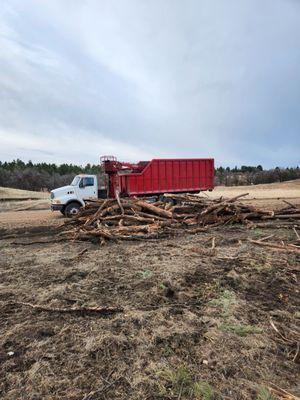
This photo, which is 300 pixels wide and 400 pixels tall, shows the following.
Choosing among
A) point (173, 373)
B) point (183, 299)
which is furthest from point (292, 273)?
point (173, 373)

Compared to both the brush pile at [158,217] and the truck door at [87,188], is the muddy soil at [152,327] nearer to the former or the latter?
the brush pile at [158,217]

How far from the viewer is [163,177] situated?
19.9m

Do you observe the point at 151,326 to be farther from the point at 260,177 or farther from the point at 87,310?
the point at 260,177

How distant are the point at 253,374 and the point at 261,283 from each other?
2675 millimetres

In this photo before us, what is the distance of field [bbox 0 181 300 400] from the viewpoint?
3033mm

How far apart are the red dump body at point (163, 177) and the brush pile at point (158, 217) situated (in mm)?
6044

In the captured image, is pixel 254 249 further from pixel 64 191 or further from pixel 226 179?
pixel 226 179

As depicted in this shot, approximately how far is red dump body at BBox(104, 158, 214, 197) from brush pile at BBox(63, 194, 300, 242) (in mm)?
6044

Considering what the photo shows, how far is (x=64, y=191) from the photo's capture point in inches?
685

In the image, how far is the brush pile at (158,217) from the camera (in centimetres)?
1042

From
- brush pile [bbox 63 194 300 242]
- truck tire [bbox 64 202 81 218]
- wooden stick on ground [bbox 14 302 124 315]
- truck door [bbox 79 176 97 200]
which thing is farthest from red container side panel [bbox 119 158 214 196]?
wooden stick on ground [bbox 14 302 124 315]

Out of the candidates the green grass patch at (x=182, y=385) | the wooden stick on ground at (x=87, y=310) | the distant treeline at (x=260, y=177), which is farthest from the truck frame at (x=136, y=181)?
the distant treeline at (x=260, y=177)

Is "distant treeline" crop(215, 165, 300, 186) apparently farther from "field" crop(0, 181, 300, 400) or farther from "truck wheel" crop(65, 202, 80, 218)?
"field" crop(0, 181, 300, 400)

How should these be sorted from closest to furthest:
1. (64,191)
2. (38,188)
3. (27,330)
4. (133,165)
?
1. (27,330)
2. (64,191)
3. (133,165)
4. (38,188)
